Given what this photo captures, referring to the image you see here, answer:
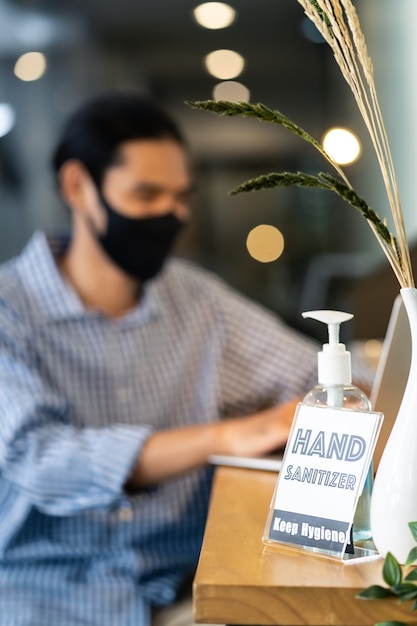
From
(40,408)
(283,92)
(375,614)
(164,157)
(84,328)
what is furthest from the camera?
(283,92)

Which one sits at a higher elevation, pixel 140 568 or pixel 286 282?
pixel 286 282

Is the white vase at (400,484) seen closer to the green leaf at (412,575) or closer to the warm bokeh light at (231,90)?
the green leaf at (412,575)

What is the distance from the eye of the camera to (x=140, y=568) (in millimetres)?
1425

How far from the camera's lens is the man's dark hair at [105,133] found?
1.89 m

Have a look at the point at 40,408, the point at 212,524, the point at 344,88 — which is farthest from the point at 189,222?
the point at 212,524

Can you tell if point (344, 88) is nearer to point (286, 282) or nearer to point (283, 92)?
point (283, 92)

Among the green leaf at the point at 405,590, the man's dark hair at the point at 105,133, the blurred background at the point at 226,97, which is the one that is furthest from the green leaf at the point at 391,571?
the blurred background at the point at 226,97

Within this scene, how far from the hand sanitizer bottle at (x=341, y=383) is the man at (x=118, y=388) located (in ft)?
1.53

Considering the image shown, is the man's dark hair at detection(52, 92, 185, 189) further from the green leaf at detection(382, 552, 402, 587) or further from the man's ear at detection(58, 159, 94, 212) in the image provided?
the green leaf at detection(382, 552, 402, 587)

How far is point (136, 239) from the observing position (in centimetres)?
186

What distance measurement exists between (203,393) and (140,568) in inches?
14.0

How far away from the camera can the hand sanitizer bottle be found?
76 centimetres

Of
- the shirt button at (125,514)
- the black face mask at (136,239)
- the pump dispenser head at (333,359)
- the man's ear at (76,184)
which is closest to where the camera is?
the pump dispenser head at (333,359)

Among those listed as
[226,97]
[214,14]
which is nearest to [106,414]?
[226,97]
